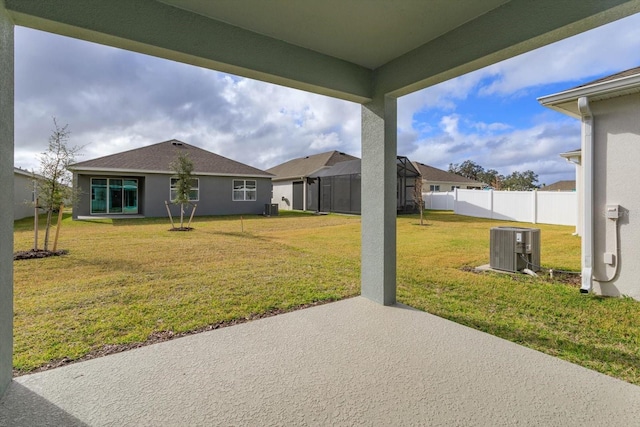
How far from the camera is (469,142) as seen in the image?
47.5m

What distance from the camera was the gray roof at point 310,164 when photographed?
24.3m

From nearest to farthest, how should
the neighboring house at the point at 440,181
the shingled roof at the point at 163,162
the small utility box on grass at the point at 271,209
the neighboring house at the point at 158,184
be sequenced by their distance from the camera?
the shingled roof at the point at 163,162, the neighboring house at the point at 158,184, the small utility box on grass at the point at 271,209, the neighboring house at the point at 440,181

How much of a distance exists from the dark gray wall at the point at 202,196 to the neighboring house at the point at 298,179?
427cm

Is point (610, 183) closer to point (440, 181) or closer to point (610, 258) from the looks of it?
point (610, 258)

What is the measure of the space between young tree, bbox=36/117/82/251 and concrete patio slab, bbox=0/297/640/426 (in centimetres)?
657

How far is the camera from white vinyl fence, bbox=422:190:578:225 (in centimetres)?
1309

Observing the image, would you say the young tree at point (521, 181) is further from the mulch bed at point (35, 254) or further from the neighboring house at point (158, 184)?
the mulch bed at point (35, 254)

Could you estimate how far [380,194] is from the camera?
374cm

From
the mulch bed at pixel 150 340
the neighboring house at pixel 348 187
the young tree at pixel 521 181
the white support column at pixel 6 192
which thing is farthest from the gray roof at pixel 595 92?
the young tree at pixel 521 181

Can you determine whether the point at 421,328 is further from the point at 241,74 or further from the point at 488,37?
the point at 241,74

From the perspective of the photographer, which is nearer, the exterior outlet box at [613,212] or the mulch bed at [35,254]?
the exterior outlet box at [613,212]

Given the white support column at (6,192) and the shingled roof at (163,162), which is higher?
the shingled roof at (163,162)

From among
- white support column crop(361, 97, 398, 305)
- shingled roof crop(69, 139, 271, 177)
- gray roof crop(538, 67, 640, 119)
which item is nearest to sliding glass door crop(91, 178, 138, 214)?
shingled roof crop(69, 139, 271, 177)

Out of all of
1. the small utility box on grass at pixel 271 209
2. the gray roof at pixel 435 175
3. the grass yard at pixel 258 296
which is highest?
the gray roof at pixel 435 175
